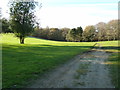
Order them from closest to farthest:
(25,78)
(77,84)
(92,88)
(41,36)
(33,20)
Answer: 1. (92,88)
2. (77,84)
3. (25,78)
4. (33,20)
5. (41,36)

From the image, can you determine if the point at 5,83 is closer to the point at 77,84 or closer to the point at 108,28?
the point at 77,84

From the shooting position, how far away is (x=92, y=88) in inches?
249

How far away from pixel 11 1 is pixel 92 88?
33.7 meters

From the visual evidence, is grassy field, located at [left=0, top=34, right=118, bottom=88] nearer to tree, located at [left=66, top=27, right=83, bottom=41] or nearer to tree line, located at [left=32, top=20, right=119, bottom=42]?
tree, located at [left=66, top=27, right=83, bottom=41]

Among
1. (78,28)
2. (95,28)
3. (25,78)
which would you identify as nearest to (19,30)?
(25,78)

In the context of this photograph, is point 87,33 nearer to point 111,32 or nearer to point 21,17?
point 111,32

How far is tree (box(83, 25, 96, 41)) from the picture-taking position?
70.3m

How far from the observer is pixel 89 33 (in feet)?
232

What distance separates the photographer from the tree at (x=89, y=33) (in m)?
70.3

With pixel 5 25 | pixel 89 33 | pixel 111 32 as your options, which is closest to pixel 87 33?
pixel 89 33

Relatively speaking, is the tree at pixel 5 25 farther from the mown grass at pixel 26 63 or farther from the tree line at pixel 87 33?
the tree line at pixel 87 33

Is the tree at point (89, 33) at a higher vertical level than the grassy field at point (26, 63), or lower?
higher

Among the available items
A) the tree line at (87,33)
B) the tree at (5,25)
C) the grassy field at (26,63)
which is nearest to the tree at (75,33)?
the tree line at (87,33)

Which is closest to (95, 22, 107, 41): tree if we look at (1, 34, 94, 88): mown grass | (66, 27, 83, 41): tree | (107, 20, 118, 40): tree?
(107, 20, 118, 40): tree
